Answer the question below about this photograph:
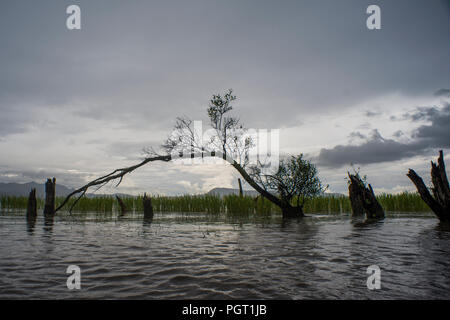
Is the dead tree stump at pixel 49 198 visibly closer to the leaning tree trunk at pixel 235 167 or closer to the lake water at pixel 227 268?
the leaning tree trunk at pixel 235 167

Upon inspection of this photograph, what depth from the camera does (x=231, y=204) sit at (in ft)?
82.4

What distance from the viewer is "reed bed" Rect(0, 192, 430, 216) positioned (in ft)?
82.4

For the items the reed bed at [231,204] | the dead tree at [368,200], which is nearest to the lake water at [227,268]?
the dead tree at [368,200]

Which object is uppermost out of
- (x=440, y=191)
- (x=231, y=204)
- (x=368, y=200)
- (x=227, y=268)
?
(x=440, y=191)

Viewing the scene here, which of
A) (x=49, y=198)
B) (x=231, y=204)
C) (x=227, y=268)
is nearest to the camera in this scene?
(x=227, y=268)

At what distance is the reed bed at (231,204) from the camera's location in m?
25.1

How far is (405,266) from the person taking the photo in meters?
5.54

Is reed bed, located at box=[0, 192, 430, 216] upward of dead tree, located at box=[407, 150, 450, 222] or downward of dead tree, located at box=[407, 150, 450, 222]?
downward

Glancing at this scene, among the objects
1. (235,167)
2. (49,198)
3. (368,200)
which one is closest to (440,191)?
(368,200)
